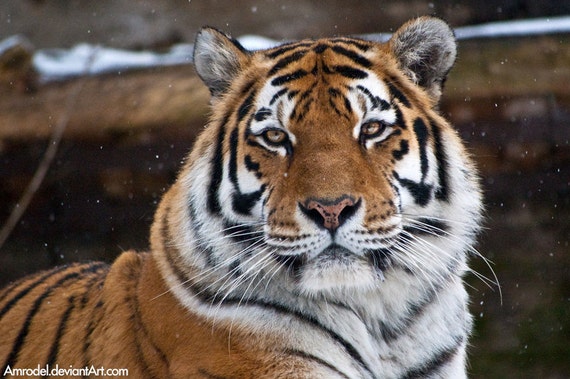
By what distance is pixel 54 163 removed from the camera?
5168 millimetres

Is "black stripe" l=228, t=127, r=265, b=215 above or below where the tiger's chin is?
above

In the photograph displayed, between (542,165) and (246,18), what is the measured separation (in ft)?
8.08

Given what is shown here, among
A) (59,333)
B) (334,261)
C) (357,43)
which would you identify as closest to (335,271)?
(334,261)

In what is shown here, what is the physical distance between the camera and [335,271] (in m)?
2.19

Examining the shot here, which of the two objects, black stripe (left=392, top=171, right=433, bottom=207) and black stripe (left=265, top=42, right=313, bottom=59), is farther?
black stripe (left=265, top=42, right=313, bottom=59)

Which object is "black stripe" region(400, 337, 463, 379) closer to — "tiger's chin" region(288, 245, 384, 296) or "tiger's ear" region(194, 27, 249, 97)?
"tiger's chin" region(288, 245, 384, 296)

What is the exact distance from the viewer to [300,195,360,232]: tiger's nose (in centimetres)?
211

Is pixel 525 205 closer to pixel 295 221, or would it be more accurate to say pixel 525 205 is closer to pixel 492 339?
pixel 492 339

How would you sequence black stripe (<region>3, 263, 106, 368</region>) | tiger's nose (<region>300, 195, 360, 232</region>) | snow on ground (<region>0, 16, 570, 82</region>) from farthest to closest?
1. snow on ground (<region>0, 16, 570, 82</region>)
2. black stripe (<region>3, 263, 106, 368</region>)
3. tiger's nose (<region>300, 195, 360, 232</region>)

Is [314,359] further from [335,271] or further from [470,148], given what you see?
[470,148]

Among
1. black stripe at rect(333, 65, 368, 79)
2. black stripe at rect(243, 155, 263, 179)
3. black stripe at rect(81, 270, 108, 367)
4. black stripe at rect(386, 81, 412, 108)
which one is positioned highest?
black stripe at rect(333, 65, 368, 79)

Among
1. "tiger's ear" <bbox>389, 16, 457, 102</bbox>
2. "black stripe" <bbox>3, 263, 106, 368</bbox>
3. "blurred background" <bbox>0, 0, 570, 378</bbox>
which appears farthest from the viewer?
"blurred background" <bbox>0, 0, 570, 378</bbox>

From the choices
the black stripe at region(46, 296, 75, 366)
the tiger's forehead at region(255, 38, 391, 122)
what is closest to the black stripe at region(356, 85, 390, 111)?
the tiger's forehead at region(255, 38, 391, 122)

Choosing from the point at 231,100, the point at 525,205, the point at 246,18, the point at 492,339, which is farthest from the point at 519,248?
the point at 231,100
